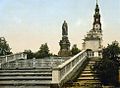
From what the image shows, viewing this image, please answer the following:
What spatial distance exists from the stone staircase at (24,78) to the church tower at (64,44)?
18.9 metres

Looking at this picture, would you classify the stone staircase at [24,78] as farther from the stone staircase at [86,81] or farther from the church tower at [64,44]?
the church tower at [64,44]

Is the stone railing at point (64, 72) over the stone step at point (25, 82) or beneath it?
over

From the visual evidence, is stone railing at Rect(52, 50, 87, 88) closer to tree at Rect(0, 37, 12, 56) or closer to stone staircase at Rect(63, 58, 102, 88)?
stone staircase at Rect(63, 58, 102, 88)

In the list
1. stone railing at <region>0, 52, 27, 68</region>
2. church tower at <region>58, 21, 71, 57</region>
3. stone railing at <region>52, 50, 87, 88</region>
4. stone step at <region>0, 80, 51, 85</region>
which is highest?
church tower at <region>58, 21, 71, 57</region>

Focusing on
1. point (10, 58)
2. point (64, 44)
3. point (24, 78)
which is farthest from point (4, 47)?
point (24, 78)

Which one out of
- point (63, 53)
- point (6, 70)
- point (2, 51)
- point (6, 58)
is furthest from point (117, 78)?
point (2, 51)

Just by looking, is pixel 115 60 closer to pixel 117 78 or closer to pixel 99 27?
pixel 117 78

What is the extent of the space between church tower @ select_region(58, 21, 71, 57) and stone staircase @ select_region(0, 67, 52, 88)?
18.9 meters

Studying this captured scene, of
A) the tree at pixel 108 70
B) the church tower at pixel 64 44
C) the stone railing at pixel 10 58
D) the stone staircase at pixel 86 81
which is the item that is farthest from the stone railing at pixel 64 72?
the church tower at pixel 64 44

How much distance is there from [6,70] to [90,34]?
21347 millimetres

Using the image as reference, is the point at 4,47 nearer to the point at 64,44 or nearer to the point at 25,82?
the point at 64,44

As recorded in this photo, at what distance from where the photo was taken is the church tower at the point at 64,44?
42.3 metres

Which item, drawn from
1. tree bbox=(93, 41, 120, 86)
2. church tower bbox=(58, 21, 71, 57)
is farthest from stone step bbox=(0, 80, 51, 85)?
church tower bbox=(58, 21, 71, 57)

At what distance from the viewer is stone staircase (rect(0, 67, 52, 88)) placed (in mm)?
19625
